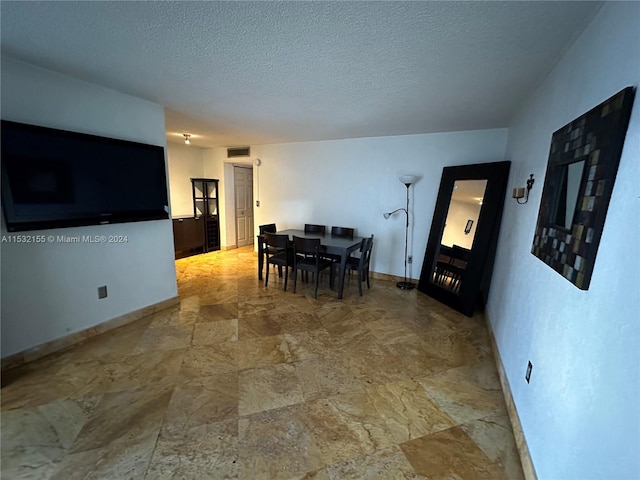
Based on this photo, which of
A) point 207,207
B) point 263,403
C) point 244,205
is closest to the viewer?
point 263,403

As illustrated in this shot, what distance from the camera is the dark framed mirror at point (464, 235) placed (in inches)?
130

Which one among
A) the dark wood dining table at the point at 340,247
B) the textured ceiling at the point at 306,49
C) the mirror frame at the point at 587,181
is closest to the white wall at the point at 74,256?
the textured ceiling at the point at 306,49

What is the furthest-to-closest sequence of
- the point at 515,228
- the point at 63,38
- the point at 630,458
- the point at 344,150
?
the point at 344,150 < the point at 515,228 < the point at 63,38 < the point at 630,458

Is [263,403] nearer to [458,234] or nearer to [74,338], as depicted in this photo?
[74,338]

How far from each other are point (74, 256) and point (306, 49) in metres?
2.69

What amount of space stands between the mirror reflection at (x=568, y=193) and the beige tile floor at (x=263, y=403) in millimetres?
1366

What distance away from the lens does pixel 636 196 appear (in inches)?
35.9

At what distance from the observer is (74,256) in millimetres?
2482

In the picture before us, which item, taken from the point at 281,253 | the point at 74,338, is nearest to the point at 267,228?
the point at 281,253

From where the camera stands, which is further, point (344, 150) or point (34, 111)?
point (344, 150)

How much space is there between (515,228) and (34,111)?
4.24m

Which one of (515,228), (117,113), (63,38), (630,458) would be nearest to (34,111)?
(117,113)

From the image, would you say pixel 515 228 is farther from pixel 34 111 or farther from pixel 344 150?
pixel 34 111

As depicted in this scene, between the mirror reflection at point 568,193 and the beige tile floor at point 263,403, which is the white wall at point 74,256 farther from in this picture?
the mirror reflection at point 568,193
